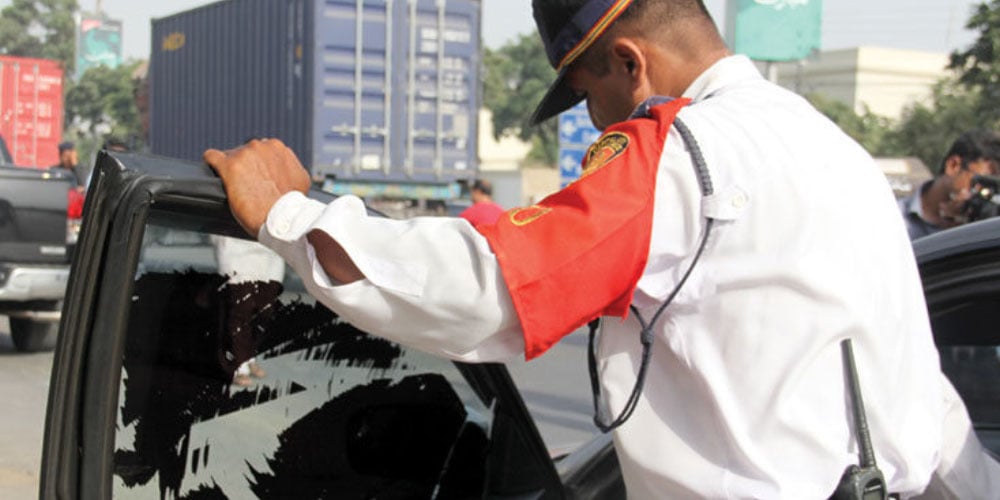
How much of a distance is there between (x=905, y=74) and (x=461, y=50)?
61.5 meters

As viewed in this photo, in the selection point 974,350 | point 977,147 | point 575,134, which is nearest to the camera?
point 974,350

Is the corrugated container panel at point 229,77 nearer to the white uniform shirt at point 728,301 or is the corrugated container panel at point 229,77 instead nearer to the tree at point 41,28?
the white uniform shirt at point 728,301

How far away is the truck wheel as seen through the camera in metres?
9.20

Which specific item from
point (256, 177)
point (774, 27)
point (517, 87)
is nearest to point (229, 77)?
point (774, 27)

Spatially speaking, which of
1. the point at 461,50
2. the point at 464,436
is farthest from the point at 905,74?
the point at 464,436

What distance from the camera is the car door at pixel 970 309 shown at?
219 cm

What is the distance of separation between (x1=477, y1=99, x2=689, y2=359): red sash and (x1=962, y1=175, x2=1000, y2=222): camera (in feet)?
12.8

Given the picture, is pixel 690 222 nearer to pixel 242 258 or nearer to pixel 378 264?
pixel 378 264

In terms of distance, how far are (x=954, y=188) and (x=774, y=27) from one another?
12.4 feet

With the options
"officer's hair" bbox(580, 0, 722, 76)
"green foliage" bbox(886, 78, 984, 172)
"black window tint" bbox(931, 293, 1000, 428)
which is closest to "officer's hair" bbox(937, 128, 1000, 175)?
"black window tint" bbox(931, 293, 1000, 428)

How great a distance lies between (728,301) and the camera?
1419mm

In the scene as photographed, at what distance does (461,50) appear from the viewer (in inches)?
645

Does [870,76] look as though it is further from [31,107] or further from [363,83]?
[363,83]

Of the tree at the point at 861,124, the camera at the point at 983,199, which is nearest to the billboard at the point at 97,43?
the tree at the point at 861,124
